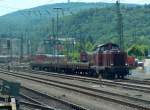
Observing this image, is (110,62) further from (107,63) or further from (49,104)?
(49,104)

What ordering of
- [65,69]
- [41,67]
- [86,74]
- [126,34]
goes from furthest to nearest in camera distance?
[126,34], [41,67], [65,69], [86,74]

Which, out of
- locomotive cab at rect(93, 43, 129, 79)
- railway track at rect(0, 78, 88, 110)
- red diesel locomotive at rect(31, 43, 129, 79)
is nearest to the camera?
railway track at rect(0, 78, 88, 110)

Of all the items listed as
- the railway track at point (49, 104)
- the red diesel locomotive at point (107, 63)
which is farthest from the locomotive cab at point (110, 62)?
the railway track at point (49, 104)

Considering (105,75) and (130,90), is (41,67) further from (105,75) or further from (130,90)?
(130,90)

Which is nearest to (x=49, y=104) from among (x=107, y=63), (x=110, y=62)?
(x=110, y=62)

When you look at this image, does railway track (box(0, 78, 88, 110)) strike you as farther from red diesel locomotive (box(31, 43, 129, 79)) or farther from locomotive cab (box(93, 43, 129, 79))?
red diesel locomotive (box(31, 43, 129, 79))

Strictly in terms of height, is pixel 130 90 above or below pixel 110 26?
below

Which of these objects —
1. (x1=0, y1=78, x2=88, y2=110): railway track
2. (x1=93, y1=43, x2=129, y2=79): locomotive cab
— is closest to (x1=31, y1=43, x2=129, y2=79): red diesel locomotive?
(x1=93, y1=43, x2=129, y2=79): locomotive cab

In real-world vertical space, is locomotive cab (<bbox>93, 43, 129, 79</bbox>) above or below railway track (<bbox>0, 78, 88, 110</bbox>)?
above

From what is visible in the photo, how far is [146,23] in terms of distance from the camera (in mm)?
192375

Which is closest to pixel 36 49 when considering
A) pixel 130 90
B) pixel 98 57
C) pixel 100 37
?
pixel 100 37

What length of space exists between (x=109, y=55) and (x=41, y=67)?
32.8 m

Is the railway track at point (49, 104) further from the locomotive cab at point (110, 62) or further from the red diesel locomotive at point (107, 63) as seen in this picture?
the red diesel locomotive at point (107, 63)

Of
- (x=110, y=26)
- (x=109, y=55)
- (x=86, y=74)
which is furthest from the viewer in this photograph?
(x=110, y=26)
